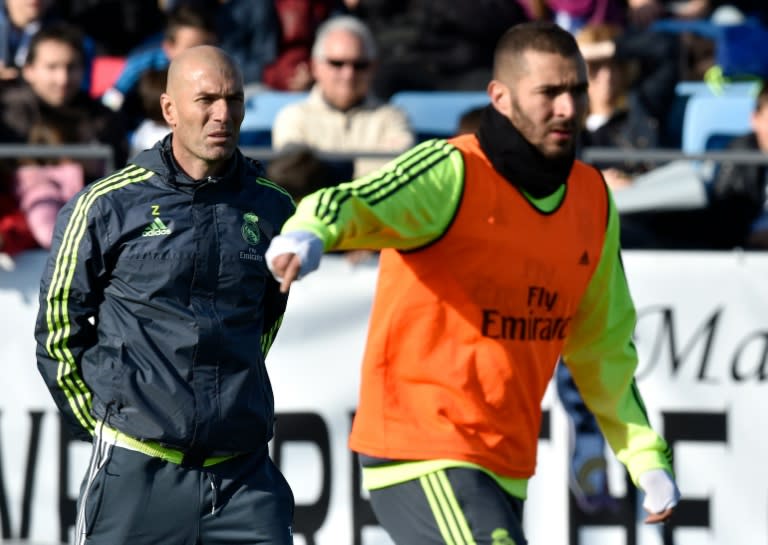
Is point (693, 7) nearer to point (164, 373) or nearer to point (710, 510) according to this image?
point (710, 510)

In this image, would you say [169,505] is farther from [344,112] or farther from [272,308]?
[344,112]

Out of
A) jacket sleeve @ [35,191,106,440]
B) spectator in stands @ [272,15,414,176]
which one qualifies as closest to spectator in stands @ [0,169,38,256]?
spectator in stands @ [272,15,414,176]

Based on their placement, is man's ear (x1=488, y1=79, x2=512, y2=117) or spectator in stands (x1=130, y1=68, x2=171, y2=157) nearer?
man's ear (x1=488, y1=79, x2=512, y2=117)

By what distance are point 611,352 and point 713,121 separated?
4.32m

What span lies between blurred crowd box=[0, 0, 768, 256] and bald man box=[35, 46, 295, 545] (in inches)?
93.7

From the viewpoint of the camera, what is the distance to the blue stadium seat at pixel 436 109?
9008mm

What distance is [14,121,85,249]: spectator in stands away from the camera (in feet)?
24.4

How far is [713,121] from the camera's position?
9336mm

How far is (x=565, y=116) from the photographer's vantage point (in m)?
4.86

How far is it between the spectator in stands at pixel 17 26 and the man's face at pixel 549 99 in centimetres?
588

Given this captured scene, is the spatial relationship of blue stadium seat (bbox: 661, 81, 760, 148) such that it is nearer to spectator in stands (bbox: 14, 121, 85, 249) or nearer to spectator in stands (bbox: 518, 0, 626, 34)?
spectator in stands (bbox: 518, 0, 626, 34)

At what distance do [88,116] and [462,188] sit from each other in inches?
155

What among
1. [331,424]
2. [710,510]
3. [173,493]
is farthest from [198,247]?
[710,510]

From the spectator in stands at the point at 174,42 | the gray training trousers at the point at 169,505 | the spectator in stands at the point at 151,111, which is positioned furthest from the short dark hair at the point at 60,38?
the gray training trousers at the point at 169,505
